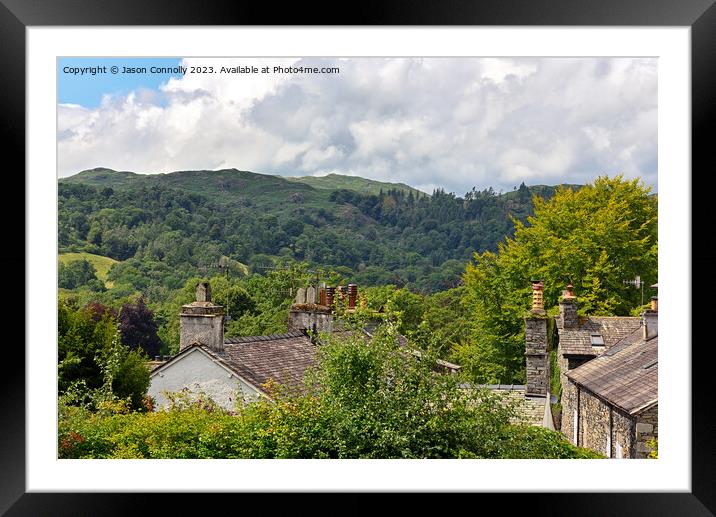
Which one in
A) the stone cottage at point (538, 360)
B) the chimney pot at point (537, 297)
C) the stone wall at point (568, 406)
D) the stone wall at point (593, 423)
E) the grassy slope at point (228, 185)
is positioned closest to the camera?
the stone wall at point (593, 423)

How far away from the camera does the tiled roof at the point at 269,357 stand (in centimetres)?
738

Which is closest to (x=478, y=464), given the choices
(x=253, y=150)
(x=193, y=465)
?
(x=193, y=465)

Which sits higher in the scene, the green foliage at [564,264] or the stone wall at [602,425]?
the green foliage at [564,264]

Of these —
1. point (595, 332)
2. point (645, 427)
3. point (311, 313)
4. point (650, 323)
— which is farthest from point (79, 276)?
point (645, 427)

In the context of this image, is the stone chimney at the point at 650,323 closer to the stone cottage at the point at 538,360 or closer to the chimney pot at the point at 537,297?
the stone cottage at the point at 538,360

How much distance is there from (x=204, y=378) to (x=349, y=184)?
11.2m

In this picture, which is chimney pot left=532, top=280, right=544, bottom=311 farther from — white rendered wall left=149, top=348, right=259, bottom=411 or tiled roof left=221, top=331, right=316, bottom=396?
white rendered wall left=149, top=348, right=259, bottom=411

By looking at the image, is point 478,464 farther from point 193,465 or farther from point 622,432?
point 622,432

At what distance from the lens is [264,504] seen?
311 cm

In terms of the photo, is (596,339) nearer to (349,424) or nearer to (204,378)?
(204,378)

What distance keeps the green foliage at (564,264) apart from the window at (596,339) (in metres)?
1.85
